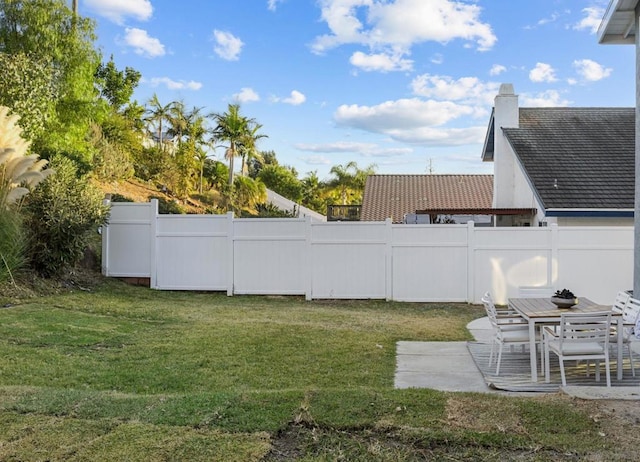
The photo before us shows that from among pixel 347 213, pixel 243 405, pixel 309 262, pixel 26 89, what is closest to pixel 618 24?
pixel 309 262

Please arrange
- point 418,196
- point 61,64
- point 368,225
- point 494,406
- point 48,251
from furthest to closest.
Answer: point 418,196 < point 61,64 < point 368,225 < point 48,251 < point 494,406

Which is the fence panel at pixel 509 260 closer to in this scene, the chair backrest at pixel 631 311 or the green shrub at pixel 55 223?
the chair backrest at pixel 631 311

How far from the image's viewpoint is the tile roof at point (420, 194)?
26.1 meters

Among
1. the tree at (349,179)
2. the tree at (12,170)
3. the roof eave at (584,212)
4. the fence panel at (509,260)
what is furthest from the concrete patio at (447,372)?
the tree at (349,179)

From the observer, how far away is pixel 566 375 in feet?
19.1

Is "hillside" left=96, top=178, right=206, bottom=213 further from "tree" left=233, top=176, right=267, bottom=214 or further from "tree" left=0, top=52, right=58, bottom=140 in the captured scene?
"tree" left=0, top=52, right=58, bottom=140

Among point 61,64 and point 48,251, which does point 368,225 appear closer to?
point 48,251

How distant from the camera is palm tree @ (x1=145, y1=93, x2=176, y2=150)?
32750 mm

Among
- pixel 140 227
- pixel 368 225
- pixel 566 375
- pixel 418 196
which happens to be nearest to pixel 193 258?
pixel 140 227

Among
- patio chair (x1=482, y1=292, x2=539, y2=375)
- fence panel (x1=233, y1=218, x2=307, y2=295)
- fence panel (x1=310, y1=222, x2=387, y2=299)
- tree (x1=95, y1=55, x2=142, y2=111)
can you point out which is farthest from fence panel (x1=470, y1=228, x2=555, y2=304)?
tree (x1=95, y1=55, x2=142, y2=111)

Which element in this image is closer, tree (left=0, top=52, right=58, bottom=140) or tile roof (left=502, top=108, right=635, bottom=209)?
tile roof (left=502, top=108, right=635, bottom=209)

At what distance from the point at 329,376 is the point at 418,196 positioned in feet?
73.8

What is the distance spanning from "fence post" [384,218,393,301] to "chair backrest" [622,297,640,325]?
214 inches

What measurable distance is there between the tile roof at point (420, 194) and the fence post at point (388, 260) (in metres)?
13.4
